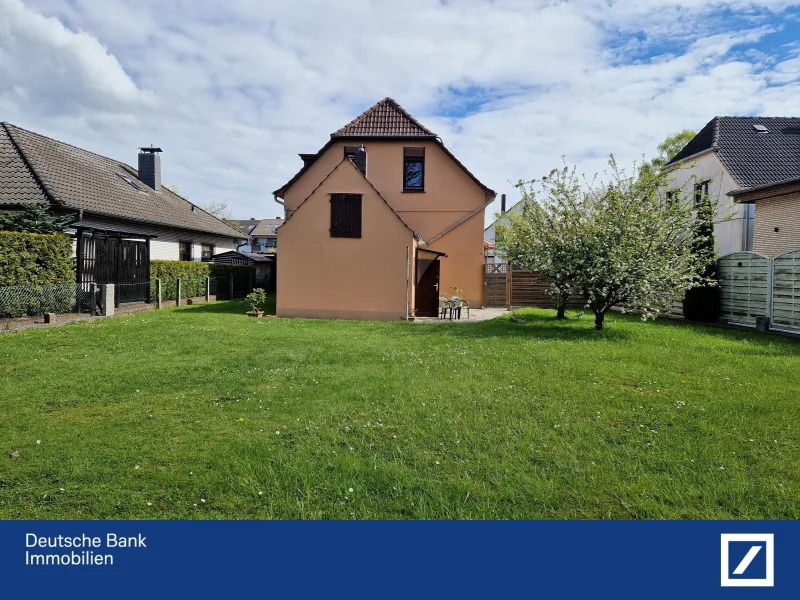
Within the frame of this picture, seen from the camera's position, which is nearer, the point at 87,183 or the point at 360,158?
the point at 360,158

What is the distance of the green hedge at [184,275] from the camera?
65.0ft

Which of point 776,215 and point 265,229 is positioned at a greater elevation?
point 265,229

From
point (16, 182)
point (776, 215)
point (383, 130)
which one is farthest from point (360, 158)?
point (776, 215)

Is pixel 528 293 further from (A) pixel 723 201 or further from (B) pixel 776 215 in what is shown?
(A) pixel 723 201

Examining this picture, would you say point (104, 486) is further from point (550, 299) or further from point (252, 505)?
point (550, 299)

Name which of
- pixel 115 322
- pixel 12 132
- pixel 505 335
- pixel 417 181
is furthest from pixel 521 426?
pixel 12 132

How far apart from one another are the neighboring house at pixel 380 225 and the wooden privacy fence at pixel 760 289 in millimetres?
9490

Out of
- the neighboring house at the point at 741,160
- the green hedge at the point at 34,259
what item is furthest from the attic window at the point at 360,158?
the neighboring house at the point at 741,160

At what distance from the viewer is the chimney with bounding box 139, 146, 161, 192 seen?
29.7m

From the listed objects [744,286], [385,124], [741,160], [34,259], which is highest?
[385,124]

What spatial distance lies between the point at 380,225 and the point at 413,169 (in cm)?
647

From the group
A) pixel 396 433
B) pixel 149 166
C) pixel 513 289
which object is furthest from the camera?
pixel 149 166

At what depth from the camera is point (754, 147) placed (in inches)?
914

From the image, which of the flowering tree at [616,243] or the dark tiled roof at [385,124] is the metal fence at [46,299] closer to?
the dark tiled roof at [385,124]
